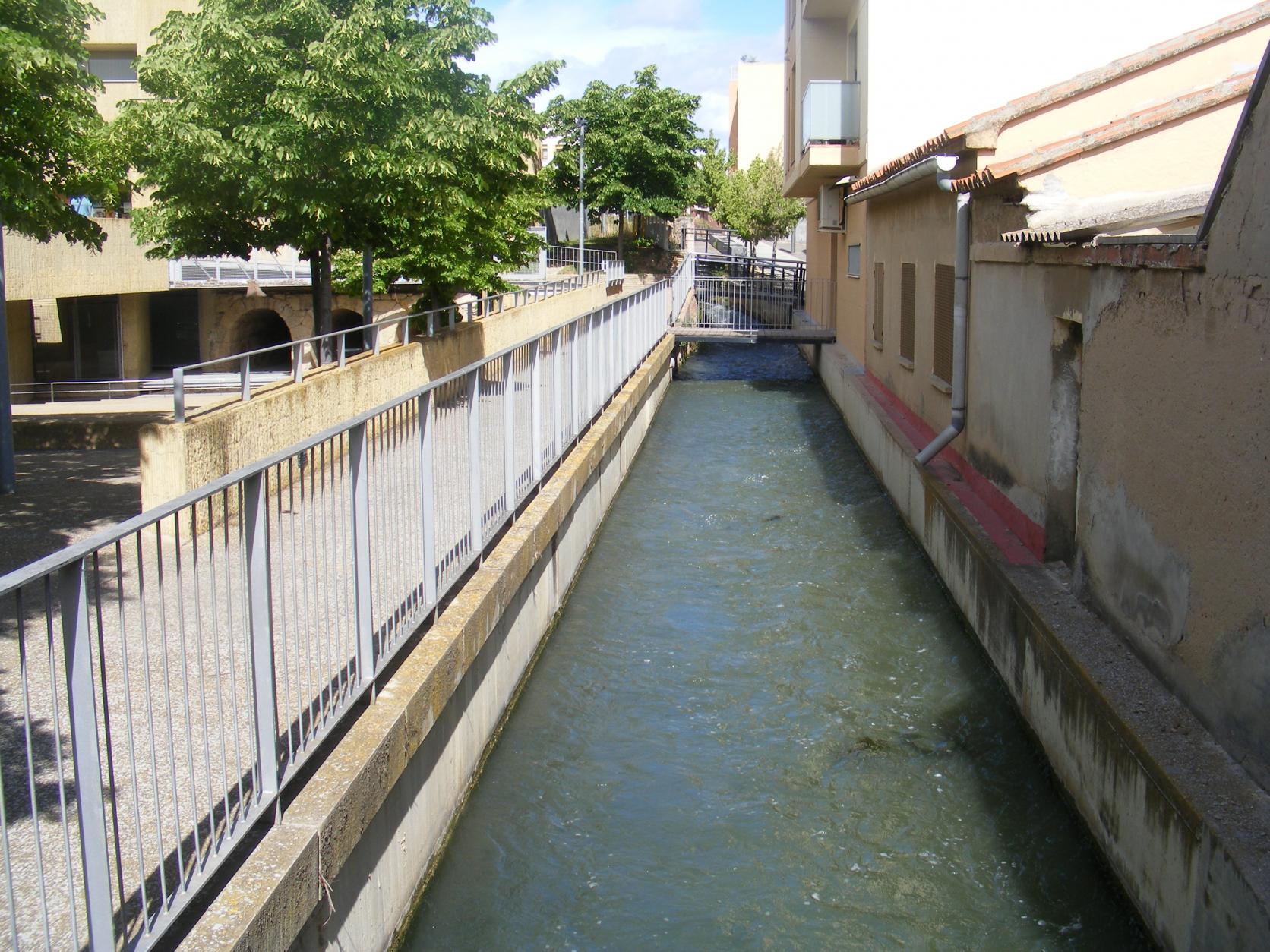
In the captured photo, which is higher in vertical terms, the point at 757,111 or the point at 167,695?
the point at 757,111

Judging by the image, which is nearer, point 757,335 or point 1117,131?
point 1117,131

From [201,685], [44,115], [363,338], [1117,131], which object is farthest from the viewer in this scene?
[363,338]

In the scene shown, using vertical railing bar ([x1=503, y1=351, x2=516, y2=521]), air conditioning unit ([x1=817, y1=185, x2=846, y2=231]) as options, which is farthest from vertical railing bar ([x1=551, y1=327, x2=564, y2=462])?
air conditioning unit ([x1=817, y1=185, x2=846, y2=231])

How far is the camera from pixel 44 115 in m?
8.65

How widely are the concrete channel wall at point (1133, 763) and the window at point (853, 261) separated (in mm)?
13221

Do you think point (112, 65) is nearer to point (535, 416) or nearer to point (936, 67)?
point (936, 67)

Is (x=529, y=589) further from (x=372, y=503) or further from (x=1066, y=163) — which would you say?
(x=1066, y=163)

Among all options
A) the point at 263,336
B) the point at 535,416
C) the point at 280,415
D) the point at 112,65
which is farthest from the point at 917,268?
the point at 263,336

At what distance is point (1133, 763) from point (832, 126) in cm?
1754

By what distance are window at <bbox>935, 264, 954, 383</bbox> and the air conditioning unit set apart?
33.6 feet

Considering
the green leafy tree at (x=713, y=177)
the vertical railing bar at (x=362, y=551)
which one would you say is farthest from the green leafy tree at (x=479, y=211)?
the green leafy tree at (x=713, y=177)

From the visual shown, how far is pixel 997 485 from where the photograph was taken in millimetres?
9938

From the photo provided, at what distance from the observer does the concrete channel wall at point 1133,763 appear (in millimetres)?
4277

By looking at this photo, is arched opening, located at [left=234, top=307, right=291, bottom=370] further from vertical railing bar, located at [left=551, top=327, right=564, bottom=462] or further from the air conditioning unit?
vertical railing bar, located at [left=551, top=327, right=564, bottom=462]
